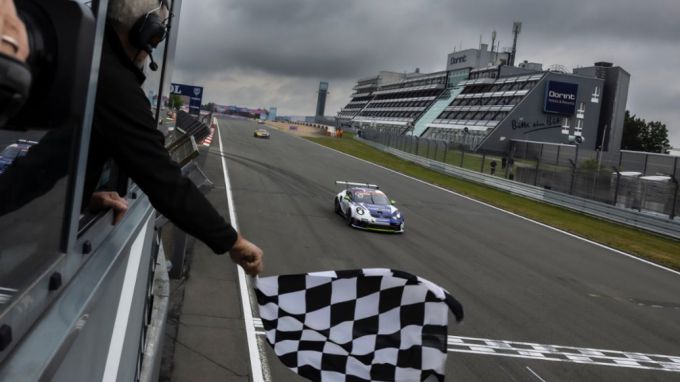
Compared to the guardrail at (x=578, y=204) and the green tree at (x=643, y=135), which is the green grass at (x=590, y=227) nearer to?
the guardrail at (x=578, y=204)

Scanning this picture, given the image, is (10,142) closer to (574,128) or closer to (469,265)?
(469,265)

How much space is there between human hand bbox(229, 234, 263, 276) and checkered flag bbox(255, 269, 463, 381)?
1.23 ft

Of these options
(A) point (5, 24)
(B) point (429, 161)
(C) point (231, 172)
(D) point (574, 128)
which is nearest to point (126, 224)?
(A) point (5, 24)

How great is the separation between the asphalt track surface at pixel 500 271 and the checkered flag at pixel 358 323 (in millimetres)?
3529

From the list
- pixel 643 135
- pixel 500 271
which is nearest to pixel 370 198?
pixel 500 271

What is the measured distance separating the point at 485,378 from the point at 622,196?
65.1 feet

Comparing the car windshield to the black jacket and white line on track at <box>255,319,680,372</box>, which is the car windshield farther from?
the black jacket

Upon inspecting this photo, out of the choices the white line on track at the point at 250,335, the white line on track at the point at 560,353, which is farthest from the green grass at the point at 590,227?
the white line on track at the point at 250,335

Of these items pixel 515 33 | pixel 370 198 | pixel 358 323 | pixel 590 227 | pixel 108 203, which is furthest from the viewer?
pixel 515 33

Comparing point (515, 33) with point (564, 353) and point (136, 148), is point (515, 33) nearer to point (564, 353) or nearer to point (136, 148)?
point (564, 353)

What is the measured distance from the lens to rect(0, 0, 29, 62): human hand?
0.71 metres

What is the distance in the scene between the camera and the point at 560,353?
732 centimetres

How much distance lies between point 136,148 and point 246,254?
60 centimetres

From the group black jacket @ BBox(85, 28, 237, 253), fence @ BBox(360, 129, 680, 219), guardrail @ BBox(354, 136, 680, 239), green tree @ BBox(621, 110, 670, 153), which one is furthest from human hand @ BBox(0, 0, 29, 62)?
green tree @ BBox(621, 110, 670, 153)
